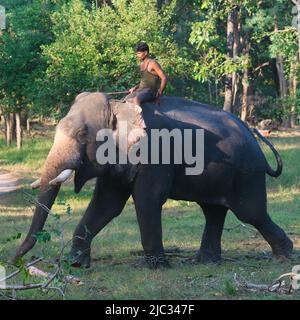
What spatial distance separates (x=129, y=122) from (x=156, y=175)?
0.71 metres

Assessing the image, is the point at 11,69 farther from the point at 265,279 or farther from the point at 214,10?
the point at 265,279

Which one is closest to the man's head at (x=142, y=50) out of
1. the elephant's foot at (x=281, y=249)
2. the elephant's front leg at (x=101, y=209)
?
the elephant's front leg at (x=101, y=209)

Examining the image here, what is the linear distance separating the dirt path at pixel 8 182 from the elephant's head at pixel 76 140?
11.5 m

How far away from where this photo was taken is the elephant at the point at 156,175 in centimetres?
1057

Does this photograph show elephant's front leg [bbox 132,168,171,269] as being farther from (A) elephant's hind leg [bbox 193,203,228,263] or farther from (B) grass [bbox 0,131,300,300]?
(A) elephant's hind leg [bbox 193,203,228,263]

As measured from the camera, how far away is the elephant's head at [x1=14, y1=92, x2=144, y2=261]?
34.0ft

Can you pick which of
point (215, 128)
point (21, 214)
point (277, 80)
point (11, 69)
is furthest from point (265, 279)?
point (277, 80)

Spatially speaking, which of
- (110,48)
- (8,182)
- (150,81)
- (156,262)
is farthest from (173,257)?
(8,182)

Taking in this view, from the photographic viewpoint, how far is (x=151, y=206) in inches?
419

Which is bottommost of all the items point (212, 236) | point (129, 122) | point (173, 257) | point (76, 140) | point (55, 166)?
point (173, 257)

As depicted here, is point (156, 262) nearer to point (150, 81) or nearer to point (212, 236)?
point (212, 236)

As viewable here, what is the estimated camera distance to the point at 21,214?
17281 millimetres

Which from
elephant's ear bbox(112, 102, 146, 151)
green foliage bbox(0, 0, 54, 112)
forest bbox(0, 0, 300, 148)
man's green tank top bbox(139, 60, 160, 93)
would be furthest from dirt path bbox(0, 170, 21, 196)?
elephant's ear bbox(112, 102, 146, 151)
